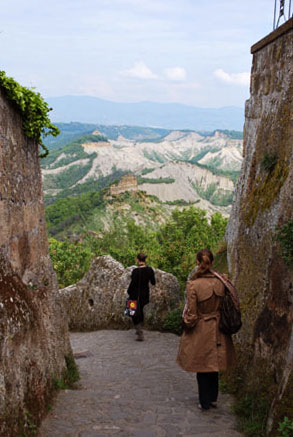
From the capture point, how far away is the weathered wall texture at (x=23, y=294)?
14.1ft

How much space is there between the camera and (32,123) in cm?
571

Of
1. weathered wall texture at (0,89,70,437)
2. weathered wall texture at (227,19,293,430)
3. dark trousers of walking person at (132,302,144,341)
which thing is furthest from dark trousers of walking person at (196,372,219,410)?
dark trousers of walking person at (132,302,144,341)

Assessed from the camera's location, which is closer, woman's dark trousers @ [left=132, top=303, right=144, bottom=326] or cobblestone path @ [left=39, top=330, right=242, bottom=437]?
cobblestone path @ [left=39, top=330, right=242, bottom=437]

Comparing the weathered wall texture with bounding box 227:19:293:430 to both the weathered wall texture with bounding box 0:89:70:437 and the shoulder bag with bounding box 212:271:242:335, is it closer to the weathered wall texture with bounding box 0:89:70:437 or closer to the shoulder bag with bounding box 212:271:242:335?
the shoulder bag with bounding box 212:271:242:335

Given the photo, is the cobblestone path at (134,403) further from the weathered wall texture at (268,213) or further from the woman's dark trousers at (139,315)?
the weathered wall texture at (268,213)

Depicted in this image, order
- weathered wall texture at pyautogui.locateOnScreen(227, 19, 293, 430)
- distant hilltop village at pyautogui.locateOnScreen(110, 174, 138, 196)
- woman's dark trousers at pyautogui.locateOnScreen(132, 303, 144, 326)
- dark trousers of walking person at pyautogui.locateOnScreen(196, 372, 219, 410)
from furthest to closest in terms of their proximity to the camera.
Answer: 1. distant hilltop village at pyautogui.locateOnScreen(110, 174, 138, 196)
2. woman's dark trousers at pyautogui.locateOnScreen(132, 303, 144, 326)
3. dark trousers of walking person at pyautogui.locateOnScreen(196, 372, 219, 410)
4. weathered wall texture at pyautogui.locateOnScreen(227, 19, 293, 430)

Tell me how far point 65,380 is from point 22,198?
2698mm

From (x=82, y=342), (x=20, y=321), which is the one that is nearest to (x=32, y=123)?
(x=20, y=321)

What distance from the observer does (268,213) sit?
6.47m

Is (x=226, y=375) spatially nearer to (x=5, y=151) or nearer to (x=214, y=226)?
(x=5, y=151)

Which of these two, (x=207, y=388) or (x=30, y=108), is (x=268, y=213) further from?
(x=30, y=108)

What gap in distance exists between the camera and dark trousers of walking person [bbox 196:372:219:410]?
214 inches

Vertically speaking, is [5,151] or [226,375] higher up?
[5,151]

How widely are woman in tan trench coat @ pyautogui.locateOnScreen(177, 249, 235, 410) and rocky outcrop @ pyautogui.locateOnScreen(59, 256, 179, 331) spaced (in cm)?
584
